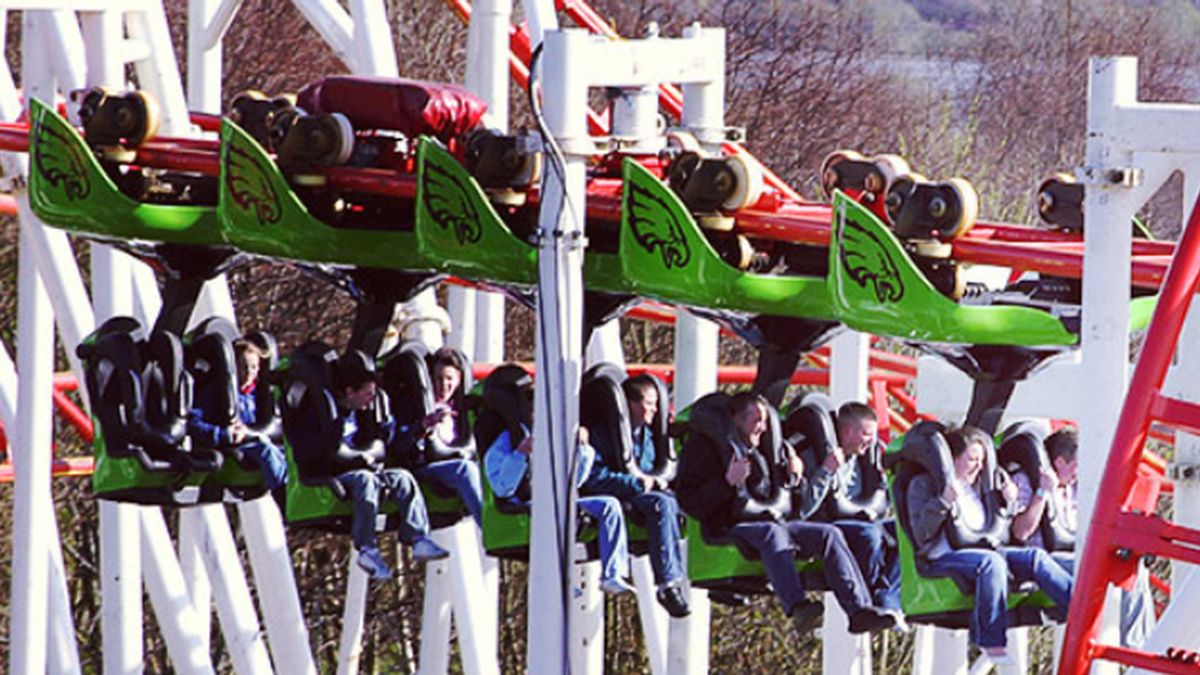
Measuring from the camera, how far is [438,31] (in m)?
18.1

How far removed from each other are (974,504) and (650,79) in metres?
1.17

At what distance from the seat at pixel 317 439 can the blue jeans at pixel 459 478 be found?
0.12 meters

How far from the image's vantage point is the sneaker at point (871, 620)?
21.9ft

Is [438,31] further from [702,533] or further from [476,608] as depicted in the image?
[702,533]

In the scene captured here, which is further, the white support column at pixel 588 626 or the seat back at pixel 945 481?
the white support column at pixel 588 626

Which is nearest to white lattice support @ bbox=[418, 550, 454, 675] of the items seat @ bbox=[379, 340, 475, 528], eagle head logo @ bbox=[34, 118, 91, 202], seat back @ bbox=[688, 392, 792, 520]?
seat @ bbox=[379, 340, 475, 528]

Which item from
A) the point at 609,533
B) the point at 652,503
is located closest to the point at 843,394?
the point at 652,503

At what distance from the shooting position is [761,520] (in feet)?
22.3

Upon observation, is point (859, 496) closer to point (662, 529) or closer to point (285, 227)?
point (662, 529)

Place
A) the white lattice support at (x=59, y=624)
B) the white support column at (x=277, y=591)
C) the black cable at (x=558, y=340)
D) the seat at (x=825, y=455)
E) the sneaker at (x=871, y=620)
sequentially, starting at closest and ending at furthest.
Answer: the black cable at (x=558, y=340)
the sneaker at (x=871, y=620)
the seat at (x=825, y=455)
the white support column at (x=277, y=591)
the white lattice support at (x=59, y=624)

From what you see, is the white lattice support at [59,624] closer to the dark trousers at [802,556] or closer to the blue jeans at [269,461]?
the blue jeans at [269,461]

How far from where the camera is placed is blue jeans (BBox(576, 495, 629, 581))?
702cm

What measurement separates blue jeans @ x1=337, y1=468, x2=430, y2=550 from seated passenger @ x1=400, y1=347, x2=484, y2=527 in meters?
0.09

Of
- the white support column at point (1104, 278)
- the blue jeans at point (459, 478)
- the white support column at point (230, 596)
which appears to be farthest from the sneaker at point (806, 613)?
the white support column at point (230, 596)
